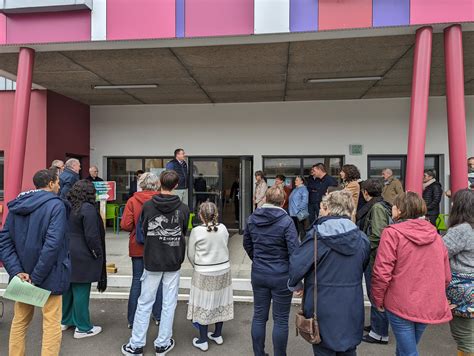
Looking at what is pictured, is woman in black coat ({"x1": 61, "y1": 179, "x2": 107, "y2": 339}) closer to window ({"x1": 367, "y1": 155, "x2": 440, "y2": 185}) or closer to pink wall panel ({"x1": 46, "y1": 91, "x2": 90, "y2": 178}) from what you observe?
pink wall panel ({"x1": 46, "y1": 91, "x2": 90, "y2": 178})

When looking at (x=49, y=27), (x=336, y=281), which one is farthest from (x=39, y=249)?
(x=49, y=27)

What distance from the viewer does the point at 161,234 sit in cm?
313

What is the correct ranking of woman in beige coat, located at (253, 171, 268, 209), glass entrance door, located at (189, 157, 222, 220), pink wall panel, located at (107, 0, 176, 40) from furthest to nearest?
glass entrance door, located at (189, 157, 222, 220)
woman in beige coat, located at (253, 171, 268, 209)
pink wall panel, located at (107, 0, 176, 40)

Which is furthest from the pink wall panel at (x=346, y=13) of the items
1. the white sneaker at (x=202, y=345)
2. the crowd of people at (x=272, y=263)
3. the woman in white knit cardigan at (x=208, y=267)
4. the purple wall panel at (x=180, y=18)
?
the white sneaker at (x=202, y=345)

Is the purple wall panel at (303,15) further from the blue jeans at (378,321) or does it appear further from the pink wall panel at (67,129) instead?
Answer: the pink wall panel at (67,129)

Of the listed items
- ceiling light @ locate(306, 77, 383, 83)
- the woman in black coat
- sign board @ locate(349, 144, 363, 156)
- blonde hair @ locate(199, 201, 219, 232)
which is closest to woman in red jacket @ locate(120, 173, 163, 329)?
the woman in black coat

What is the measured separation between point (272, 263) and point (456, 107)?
347 cm

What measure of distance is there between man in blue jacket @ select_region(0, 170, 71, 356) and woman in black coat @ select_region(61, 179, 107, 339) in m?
0.59

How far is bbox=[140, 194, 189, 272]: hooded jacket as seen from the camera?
312 cm

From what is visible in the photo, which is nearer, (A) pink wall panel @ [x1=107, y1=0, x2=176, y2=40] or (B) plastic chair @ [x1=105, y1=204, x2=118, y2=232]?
(A) pink wall panel @ [x1=107, y1=0, x2=176, y2=40]

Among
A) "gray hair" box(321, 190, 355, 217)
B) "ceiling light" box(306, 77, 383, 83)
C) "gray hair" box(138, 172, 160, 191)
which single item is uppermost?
"ceiling light" box(306, 77, 383, 83)

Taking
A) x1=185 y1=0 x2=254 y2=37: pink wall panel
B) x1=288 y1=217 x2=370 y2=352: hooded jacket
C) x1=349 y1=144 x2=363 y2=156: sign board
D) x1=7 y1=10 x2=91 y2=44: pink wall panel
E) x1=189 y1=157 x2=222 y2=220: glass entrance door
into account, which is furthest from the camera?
x1=189 y1=157 x2=222 y2=220: glass entrance door

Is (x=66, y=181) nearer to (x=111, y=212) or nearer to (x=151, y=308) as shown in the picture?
(x=151, y=308)

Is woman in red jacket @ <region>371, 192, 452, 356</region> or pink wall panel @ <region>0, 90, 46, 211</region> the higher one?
pink wall panel @ <region>0, 90, 46, 211</region>
